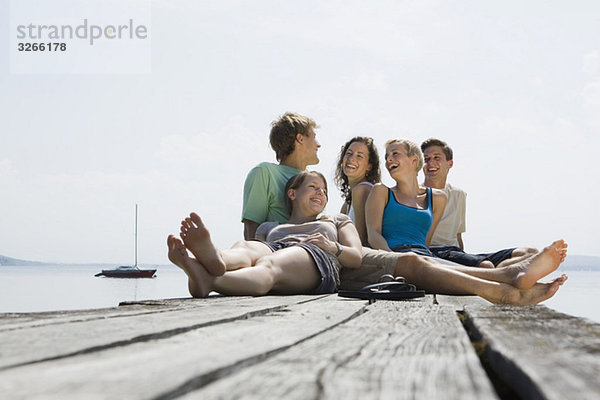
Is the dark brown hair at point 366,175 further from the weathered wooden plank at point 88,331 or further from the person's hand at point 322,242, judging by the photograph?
the weathered wooden plank at point 88,331

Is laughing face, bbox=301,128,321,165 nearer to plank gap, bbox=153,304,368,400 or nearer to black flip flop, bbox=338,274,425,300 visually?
black flip flop, bbox=338,274,425,300

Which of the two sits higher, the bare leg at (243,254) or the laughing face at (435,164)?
the laughing face at (435,164)

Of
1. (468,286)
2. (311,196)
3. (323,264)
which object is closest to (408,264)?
(468,286)

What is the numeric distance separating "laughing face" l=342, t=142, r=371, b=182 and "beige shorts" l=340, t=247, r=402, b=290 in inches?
49.1

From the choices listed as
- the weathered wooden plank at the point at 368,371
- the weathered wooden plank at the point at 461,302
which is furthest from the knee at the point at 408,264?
the weathered wooden plank at the point at 368,371

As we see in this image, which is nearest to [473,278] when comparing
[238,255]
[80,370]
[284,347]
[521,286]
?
[521,286]

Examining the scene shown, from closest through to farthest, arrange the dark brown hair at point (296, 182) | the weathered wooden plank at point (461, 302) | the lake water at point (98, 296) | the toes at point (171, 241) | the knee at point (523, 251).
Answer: the weathered wooden plank at point (461, 302) < the toes at point (171, 241) < the dark brown hair at point (296, 182) < the knee at point (523, 251) < the lake water at point (98, 296)

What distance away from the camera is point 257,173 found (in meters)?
4.57

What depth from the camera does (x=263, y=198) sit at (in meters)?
4.52

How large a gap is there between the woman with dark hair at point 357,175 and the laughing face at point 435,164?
71 centimetres

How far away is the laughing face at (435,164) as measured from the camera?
571 centimetres

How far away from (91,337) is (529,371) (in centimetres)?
82

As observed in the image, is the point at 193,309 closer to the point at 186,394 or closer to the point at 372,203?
the point at 186,394

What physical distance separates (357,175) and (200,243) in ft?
8.09
